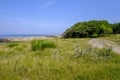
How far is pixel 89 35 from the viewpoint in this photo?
61.5 m

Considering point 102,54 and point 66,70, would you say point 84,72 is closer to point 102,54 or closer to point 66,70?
point 66,70

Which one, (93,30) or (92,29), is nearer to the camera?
(92,29)

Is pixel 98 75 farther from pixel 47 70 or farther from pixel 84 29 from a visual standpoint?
pixel 84 29

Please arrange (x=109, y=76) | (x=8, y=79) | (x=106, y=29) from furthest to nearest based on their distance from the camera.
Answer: (x=106, y=29), (x=109, y=76), (x=8, y=79)

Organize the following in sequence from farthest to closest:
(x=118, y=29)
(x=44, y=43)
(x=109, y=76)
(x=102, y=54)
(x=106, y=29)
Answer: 1. (x=118, y=29)
2. (x=106, y=29)
3. (x=44, y=43)
4. (x=102, y=54)
5. (x=109, y=76)

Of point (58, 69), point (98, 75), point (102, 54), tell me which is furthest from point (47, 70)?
point (102, 54)

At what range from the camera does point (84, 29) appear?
61.3m

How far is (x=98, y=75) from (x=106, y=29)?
56.2 m

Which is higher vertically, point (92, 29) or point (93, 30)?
point (92, 29)

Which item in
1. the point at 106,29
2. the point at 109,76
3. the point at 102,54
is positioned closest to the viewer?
the point at 109,76

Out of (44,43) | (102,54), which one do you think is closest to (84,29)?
(44,43)

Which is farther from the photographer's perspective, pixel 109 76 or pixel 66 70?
pixel 66 70

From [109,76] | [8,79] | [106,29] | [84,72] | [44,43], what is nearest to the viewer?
[8,79]

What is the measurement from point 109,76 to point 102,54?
3.81m
